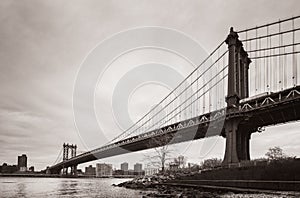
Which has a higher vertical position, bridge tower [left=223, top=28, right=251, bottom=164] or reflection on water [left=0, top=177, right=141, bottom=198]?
bridge tower [left=223, top=28, right=251, bottom=164]

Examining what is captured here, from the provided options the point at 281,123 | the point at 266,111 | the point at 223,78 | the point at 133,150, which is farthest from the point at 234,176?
the point at 133,150

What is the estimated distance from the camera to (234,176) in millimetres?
42938

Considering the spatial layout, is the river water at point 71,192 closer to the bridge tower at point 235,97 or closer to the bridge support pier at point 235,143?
the bridge support pier at point 235,143

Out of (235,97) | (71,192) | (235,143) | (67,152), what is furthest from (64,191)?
(67,152)

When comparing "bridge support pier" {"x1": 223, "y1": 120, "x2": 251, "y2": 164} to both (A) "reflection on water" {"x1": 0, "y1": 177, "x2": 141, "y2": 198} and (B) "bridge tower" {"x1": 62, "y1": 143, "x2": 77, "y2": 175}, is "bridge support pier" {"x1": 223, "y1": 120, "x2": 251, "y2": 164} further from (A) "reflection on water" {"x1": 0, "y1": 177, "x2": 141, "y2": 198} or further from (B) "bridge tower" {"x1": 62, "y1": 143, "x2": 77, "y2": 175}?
(B) "bridge tower" {"x1": 62, "y1": 143, "x2": 77, "y2": 175}

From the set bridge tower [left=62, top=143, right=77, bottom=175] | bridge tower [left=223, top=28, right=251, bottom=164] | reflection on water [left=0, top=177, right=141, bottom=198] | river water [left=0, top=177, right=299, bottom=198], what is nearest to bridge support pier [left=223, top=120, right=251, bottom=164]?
bridge tower [left=223, top=28, right=251, bottom=164]

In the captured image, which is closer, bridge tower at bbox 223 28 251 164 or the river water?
the river water

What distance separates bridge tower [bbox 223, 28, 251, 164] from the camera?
164ft

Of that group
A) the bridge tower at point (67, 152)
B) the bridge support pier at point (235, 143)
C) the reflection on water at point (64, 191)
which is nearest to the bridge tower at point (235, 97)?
the bridge support pier at point (235, 143)

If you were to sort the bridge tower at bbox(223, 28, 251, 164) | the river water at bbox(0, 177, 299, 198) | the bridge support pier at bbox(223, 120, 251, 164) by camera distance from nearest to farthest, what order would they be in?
the river water at bbox(0, 177, 299, 198)
the bridge support pier at bbox(223, 120, 251, 164)
the bridge tower at bbox(223, 28, 251, 164)

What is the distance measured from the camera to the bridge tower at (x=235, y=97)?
50000 mm

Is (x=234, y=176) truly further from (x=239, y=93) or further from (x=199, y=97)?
(x=199, y=97)

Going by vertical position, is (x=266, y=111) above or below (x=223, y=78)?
below

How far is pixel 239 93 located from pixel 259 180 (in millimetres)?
17520
